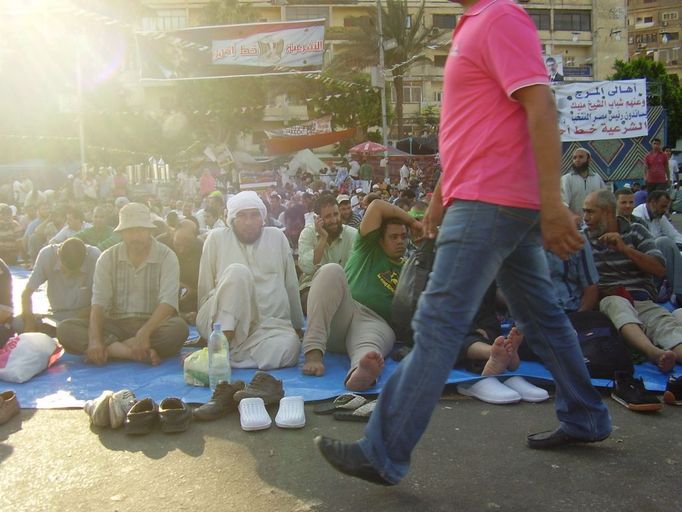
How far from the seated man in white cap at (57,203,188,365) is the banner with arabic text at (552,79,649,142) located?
13.6 m

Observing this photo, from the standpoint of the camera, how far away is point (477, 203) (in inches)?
94.7

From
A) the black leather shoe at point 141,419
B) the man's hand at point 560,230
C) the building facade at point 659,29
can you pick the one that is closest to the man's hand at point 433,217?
the man's hand at point 560,230

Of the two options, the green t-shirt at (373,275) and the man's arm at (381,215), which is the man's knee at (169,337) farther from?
the man's arm at (381,215)

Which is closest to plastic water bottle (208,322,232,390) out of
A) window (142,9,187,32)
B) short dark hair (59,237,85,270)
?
short dark hair (59,237,85,270)

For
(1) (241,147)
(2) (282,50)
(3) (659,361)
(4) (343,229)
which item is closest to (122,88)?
(1) (241,147)

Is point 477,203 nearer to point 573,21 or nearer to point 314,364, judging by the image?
point 314,364

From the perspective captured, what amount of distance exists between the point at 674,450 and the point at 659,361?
1.57m

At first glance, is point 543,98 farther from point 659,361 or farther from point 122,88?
point 122,88

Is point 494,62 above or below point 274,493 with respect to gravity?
above

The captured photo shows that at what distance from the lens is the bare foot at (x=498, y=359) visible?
4270 mm

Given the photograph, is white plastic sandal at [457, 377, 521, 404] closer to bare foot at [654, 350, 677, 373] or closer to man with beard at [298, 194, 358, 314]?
bare foot at [654, 350, 677, 373]

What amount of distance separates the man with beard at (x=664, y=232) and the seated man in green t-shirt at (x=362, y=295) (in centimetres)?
211

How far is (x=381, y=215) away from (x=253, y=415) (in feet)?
6.41

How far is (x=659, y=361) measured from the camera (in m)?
4.55
